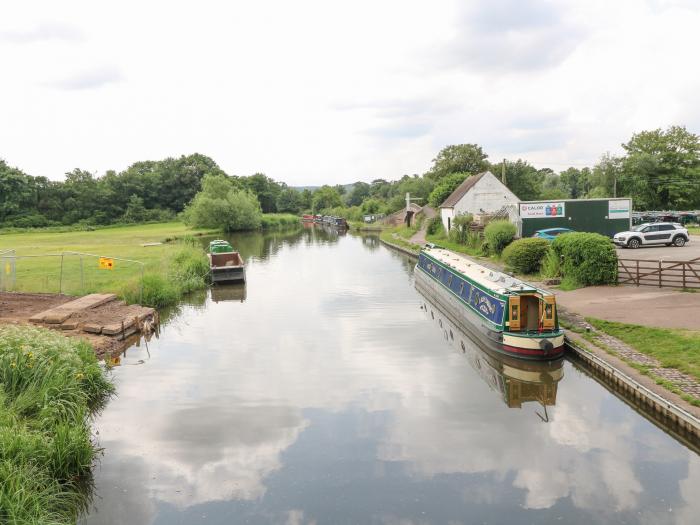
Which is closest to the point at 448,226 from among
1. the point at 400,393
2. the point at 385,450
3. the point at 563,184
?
the point at 400,393

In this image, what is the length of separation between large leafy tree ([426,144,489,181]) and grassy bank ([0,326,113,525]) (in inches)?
2260

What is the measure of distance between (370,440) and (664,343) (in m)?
7.92

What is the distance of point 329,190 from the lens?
12812 cm

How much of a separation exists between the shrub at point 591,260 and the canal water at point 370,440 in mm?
6113

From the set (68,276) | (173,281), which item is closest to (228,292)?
(173,281)

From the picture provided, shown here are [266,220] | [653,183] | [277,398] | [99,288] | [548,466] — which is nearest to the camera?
[548,466]

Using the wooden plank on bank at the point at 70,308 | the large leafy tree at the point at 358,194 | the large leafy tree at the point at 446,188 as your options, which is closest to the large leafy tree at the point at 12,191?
the large leafy tree at the point at 446,188

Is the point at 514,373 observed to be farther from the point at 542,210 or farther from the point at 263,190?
the point at 263,190

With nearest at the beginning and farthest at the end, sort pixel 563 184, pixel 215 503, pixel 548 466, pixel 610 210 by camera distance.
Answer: pixel 215 503 < pixel 548 466 < pixel 610 210 < pixel 563 184

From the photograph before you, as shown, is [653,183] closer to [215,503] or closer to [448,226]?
[448,226]

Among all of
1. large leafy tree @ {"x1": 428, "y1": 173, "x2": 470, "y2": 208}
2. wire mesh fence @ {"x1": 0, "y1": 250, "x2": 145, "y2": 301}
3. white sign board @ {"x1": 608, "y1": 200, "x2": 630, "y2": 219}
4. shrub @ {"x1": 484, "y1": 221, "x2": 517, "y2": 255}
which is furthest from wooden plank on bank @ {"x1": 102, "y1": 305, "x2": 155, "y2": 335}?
large leafy tree @ {"x1": 428, "y1": 173, "x2": 470, "y2": 208}

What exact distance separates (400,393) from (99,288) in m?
14.7

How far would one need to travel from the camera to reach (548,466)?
9242 millimetres

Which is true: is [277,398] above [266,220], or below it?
below
